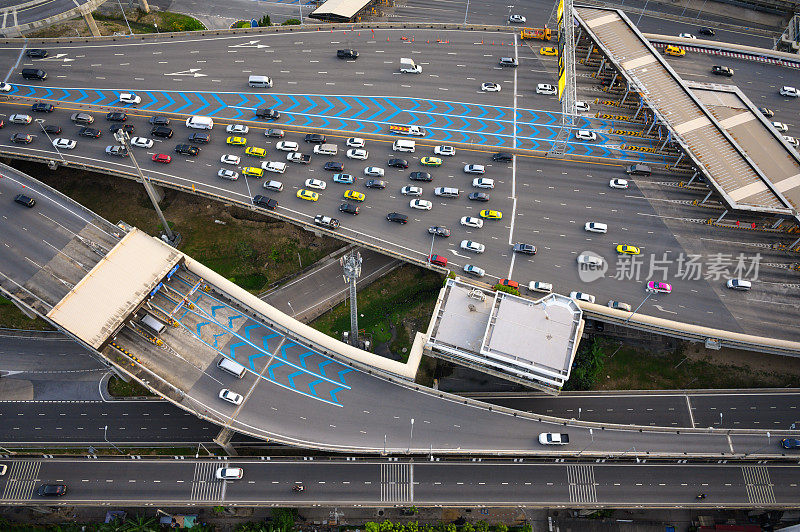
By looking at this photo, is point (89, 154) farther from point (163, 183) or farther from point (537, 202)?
point (537, 202)

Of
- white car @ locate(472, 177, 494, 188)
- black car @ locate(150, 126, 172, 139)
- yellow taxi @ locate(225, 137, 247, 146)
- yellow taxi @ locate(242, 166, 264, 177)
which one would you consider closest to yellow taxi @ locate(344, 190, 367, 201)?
yellow taxi @ locate(242, 166, 264, 177)

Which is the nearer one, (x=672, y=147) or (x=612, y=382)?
(x=612, y=382)

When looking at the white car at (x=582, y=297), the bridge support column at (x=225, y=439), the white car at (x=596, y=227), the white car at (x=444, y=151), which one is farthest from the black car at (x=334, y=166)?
the bridge support column at (x=225, y=439)

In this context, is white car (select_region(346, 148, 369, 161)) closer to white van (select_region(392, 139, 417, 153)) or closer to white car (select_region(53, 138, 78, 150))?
white van (select_region(392, 139, 417, 153))

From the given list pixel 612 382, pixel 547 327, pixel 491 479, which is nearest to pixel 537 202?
pixel 547 327

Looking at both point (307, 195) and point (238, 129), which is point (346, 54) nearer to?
point (238, 129)

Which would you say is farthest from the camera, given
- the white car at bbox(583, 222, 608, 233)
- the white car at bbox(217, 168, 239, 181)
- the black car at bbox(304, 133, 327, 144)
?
the black car at bbox(304, 133, 327, 144)
